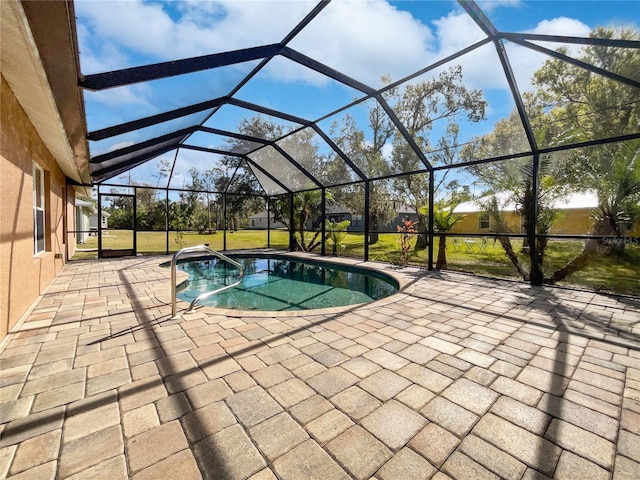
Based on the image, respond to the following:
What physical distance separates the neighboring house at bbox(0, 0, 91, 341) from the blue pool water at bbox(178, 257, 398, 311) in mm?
1925

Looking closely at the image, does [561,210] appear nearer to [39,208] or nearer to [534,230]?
[534,230]

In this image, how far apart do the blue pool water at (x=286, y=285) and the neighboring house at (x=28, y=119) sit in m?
1.93

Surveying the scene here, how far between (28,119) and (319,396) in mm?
5378

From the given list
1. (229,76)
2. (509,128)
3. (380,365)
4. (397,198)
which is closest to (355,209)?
(397,198)

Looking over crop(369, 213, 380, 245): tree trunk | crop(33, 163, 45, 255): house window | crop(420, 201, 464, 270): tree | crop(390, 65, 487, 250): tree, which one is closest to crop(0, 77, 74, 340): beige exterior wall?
crop(33, 163, 45, 255): house window

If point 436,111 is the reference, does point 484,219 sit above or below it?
below

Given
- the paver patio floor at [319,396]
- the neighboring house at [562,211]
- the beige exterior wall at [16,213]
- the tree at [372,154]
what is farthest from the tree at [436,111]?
the beige exterior wall at [16,213]

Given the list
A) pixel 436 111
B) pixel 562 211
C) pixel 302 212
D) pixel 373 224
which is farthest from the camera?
pixel 373 224

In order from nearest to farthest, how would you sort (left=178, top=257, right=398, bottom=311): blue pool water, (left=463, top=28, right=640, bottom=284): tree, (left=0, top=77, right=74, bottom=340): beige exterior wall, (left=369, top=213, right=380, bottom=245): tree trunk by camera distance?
(left=0, top=77, right=74, bottom=340): beige exterior wall
(left=463, top=28, right=640, bottom=284): tree
(left=178, top=257, right=398, bottom=311): blue pool water
(left=369, top=213, right=380, bottom=245): tree trunk

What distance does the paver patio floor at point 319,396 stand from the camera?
154 centimetres

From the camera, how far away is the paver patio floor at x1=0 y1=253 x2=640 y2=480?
1537 mm

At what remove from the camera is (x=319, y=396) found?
82.9 inches

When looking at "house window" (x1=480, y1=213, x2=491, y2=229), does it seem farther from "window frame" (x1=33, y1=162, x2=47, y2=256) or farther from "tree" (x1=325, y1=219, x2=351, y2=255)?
"window frame" (x1=33, y1=162, x2=47, y2=256)

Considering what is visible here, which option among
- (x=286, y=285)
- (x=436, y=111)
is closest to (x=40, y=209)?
(x=286, y=285)
